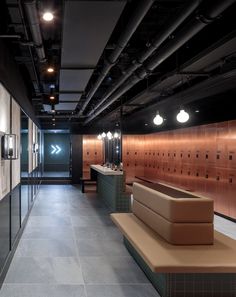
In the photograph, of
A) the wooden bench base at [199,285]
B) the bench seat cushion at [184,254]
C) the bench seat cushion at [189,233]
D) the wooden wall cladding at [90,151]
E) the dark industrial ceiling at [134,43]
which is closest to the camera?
the dark industrial ceiling at [134,43]

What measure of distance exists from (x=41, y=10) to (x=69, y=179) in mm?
12382

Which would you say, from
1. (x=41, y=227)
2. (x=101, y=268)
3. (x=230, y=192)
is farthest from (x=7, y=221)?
(x=230, y=192)

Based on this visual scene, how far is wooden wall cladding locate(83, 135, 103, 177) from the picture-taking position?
50.0 ft

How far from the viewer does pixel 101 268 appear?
4398mm

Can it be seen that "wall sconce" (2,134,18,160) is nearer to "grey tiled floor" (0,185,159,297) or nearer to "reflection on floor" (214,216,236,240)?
"grey tiled floor" (0,185,159,297)

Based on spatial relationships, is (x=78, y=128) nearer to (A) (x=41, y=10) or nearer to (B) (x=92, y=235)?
(B) (x=92, y=235)

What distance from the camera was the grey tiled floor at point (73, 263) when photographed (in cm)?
372

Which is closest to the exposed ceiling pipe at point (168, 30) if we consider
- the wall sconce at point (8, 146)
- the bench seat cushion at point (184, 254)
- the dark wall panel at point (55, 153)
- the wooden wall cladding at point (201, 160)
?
the wall sconce at point (8, 146)

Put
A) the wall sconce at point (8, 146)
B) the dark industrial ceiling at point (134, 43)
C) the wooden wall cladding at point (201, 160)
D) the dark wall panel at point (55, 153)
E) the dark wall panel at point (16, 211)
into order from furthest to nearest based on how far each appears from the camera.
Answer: the dark wall panel at point (55, 153)
the wooden wall cladding at point (201, 160)
the dark wall panel at point (16, 211)
the wall sconce at point (8, 146)
the dark industrial ceiling at point (134, 43)

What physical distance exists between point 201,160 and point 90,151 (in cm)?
748

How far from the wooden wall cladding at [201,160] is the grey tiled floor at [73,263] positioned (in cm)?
279

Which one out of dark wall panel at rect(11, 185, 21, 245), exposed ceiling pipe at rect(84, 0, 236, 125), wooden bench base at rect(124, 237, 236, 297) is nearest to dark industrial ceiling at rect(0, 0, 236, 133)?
exposed ceiling pipe at rect(84, 0, 236, 125)

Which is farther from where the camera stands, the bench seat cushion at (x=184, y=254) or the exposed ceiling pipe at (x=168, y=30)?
the bench seat cushion at (x=184, y=254)

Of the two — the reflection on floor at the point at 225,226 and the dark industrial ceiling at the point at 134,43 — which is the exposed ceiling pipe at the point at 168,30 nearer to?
the dark industrial ceiling at the point at 134,43
